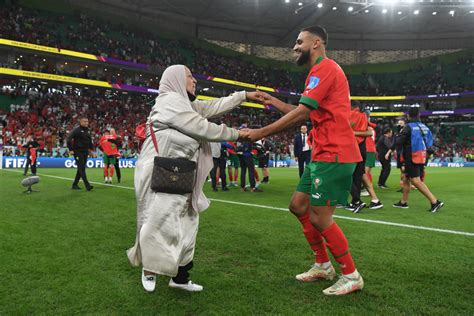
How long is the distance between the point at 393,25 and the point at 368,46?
6.64 meters

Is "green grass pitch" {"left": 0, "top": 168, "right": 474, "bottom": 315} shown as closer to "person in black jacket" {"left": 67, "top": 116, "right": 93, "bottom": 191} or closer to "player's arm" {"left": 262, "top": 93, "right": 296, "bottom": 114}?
"player's arm" {"left": 262, "top": 93, "right": 296, "bottom": 114}

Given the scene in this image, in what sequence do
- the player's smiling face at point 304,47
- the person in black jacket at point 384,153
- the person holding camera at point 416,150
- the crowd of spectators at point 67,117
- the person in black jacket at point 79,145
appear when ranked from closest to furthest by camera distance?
the player's smiling face at point 304,47 → the person holding camera at point 416,150 → the person in black jacket at point 79,145 → the person in black jacket at point 384,153 → the crowd of spectators at point 67,117

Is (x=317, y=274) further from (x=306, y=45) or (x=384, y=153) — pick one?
(x=384, y=153)

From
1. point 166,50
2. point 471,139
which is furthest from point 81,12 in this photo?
point 471,139

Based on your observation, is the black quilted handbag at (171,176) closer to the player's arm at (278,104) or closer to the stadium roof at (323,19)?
the player's arm at (278,104)

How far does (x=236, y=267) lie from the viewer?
3.79 meters

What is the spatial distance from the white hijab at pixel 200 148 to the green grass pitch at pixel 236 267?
766mm

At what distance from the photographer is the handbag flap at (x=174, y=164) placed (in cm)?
301

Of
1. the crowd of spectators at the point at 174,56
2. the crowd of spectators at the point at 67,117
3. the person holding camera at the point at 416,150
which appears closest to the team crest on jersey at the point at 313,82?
the person holding camera at the point at 416,150

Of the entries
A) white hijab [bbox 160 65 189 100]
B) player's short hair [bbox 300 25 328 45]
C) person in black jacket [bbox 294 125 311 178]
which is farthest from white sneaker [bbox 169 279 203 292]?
person in black jacket [bbox 294 125 311 178]

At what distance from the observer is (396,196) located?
33.9 feet

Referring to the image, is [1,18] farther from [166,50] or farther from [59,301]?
[59,301]

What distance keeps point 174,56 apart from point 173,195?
138 ft

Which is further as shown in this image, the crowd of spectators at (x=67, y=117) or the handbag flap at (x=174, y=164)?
the crowd of spectators at (x=67, y=117)
